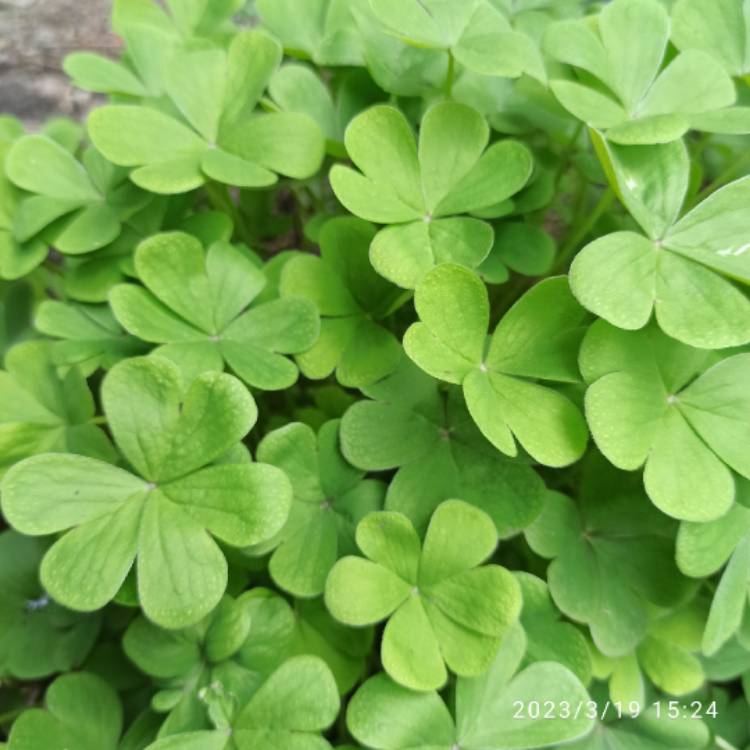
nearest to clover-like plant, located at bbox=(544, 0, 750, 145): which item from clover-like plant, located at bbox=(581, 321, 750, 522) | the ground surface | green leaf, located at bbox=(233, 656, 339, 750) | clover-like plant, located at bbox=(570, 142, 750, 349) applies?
clover-like plant, located at bbox=(570, 142, 750, 349)

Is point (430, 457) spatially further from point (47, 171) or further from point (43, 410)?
point (47, 171)

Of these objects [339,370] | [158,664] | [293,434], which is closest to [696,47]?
[339,370]

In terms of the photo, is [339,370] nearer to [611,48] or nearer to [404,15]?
[404,15]

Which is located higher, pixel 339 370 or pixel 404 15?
pixel 404 15

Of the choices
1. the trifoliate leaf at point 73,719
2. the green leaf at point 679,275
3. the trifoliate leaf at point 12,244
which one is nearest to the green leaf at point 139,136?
the trifoliate leaf at point 12,244

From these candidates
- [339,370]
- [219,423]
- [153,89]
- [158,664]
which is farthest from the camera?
[153,89]

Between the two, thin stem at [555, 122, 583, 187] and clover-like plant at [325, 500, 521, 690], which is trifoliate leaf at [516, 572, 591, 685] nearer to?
clover-like plant at [325, 500, 521, 690]

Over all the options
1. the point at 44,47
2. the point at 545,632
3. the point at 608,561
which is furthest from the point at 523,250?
the point at 44,47

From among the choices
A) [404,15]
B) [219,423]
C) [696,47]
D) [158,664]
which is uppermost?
[404,15]

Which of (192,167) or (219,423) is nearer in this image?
(219,423)
